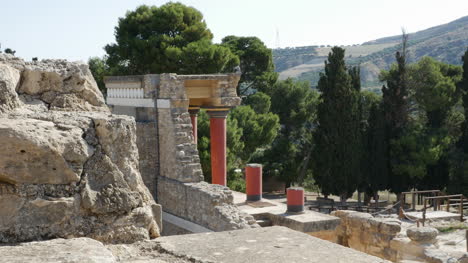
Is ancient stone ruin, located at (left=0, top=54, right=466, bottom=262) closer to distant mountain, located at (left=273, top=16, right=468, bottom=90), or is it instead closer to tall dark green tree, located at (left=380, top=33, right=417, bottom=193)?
tall dark green tree, located at (left=380, top=33, right=417, bottom=193)

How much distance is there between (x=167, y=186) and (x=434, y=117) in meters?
18.6

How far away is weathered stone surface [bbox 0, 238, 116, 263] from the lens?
264cm

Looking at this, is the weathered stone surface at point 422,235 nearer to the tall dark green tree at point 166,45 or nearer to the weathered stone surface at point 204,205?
the weathered stone surface at point 204,205

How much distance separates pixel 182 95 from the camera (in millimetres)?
13086

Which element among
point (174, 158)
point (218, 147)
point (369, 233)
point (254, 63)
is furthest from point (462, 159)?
point (174, 158)

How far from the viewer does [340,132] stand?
2488 centimetres

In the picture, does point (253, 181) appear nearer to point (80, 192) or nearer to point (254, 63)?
point (80, 192)

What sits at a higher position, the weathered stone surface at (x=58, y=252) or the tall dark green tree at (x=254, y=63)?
the tall dark green tree at (x=254, y=63)

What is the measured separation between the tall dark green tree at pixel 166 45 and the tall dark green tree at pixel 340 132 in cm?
544

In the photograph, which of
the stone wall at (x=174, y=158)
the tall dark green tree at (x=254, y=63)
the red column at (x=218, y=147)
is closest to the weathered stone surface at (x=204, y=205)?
the stone wall at (x=174, y=158)

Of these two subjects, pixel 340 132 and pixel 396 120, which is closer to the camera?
pixel 340 132

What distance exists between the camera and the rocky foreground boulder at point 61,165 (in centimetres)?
301

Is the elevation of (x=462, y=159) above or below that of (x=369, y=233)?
below

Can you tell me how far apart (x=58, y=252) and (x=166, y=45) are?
24.6 metres
